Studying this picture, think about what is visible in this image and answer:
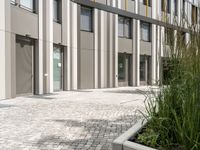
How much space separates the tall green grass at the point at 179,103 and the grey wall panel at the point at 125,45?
20.4m

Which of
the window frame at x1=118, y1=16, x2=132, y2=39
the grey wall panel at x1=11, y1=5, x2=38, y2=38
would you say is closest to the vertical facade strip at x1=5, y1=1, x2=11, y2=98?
the grey wall panel at x1=11, y1=5, x2=38, y2=38

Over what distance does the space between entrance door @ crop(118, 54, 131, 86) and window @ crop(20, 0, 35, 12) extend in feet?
35.5

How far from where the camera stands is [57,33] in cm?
1838

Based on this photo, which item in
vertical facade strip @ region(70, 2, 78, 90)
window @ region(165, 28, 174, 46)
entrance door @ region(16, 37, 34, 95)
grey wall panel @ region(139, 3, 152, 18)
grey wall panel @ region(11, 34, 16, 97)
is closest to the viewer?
window @ region(165, 28, 174, 46)

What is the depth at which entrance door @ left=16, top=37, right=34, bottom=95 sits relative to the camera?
14.8 m

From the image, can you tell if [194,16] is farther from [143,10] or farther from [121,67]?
[143,10]

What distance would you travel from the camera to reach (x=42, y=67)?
16.7 metres

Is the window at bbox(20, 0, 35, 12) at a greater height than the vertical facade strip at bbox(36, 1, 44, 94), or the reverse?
the window at bbox(20, 0, 35, 12)

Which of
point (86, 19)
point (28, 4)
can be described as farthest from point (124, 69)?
point (28, 4)

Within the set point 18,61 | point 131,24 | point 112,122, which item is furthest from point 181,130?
point 131,24

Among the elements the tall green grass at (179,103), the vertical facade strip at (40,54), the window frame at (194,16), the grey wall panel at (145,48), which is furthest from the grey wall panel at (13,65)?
the grey wall panel at (145,48)

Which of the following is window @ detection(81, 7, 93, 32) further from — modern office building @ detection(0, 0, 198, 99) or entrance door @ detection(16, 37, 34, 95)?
entrance door @ detection(16, 37, 34, 95)

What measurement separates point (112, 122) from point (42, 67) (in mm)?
9094

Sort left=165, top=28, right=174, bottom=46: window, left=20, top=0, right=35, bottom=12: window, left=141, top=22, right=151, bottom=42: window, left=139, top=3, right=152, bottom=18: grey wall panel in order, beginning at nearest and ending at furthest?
left=165, top=28, right=174, bottom=46: window, left=20, top=0, right=35, bottom=12: window, left=139, top=3, right=152, bottom=18: grey wall panel, left=141, top=22, right=151, bottom=42: window
